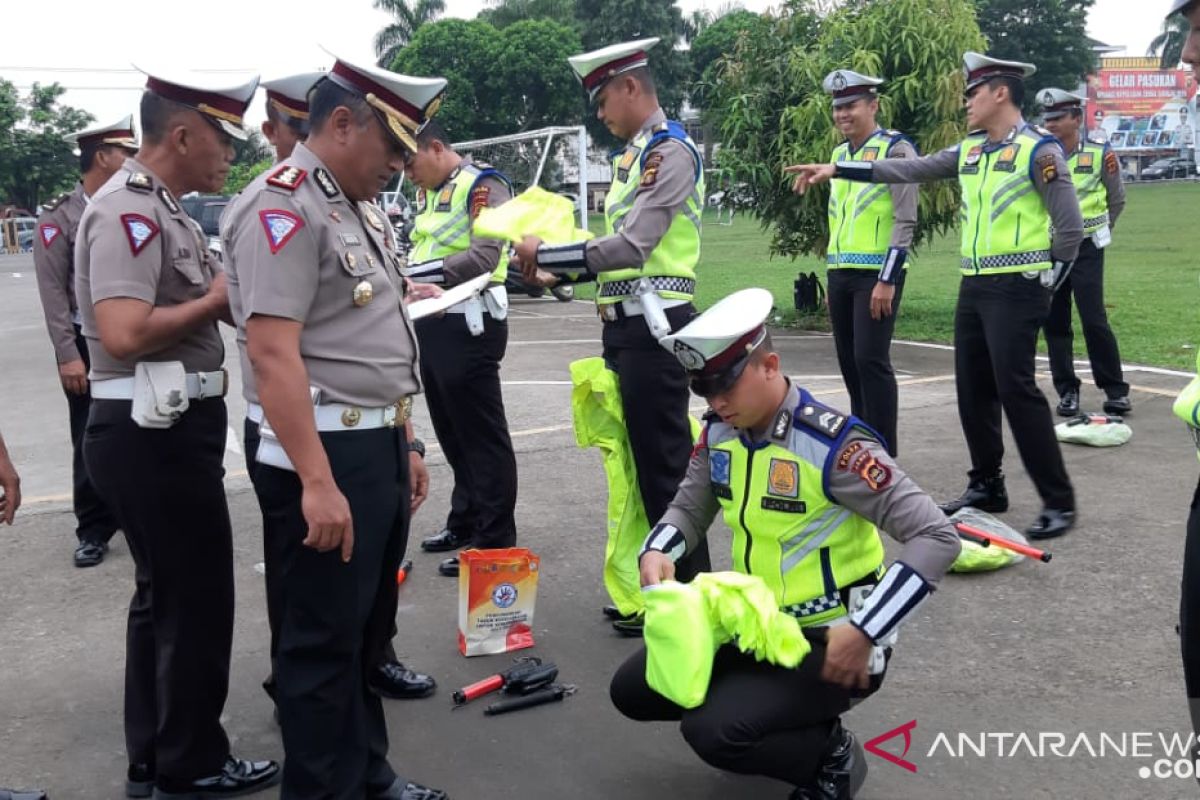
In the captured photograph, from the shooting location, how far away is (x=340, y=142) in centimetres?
275

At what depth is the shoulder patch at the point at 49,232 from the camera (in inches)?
215

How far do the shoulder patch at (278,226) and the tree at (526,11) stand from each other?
6535cm

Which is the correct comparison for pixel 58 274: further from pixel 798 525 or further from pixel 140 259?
pixel 798 525

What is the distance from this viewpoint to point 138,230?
9.63 ft

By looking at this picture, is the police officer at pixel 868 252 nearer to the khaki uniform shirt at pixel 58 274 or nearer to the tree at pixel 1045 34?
the khaki uniform shirt at pixel 58 274

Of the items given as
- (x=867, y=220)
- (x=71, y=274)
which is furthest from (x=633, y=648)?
(x=71, y=274)

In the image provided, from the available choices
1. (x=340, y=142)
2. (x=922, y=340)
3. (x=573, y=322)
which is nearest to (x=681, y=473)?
(x=340, y=142)

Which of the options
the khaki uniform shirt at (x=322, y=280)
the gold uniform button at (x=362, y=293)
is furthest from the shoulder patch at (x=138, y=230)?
the gold uniform button at (x=362, y=293)

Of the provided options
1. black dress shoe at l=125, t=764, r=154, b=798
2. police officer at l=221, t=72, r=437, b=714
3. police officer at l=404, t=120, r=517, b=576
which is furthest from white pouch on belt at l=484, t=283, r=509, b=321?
black dress shoe at l=125, t=764, r=154, b=798

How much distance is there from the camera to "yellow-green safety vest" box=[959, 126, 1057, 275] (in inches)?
207

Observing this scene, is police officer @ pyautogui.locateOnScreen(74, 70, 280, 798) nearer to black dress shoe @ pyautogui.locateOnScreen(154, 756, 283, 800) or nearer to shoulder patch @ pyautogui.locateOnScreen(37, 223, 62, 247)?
black dress shoe @ pyautogui.locateOnScreen(154, 756, 283, 800)

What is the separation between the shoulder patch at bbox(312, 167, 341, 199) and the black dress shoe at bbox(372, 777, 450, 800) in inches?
64.6

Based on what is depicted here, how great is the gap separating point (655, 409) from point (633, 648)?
0.92m

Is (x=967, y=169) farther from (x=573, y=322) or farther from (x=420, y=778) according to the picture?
(x=573, y=322)
